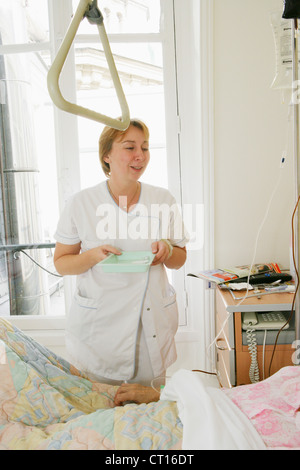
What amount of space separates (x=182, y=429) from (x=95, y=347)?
62 centimetres

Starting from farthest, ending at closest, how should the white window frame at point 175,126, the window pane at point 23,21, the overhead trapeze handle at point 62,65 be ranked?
the window pane at point 23,21 → the white window frame at point 175,126 → the overhead trapeze handle at point 62,65

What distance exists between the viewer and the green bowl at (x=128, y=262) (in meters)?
1.22

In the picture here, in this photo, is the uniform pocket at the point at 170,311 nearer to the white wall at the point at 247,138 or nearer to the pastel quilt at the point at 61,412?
the pastel quilt at the point at 61,412

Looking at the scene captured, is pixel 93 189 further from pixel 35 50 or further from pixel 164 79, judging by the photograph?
pixel 35 50

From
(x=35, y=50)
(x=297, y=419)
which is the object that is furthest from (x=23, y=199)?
(x=297, y=419)

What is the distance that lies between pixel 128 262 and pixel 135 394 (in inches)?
17.9

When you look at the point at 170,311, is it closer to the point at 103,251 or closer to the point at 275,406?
the point at 103,251

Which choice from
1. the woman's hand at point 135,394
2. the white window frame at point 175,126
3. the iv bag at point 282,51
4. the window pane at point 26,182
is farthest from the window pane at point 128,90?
the woman's hand at point 135,394

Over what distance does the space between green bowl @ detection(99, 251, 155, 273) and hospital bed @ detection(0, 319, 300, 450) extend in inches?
14.8

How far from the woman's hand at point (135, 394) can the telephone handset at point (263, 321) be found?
0.43m

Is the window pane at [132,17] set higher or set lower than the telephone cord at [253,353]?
higher

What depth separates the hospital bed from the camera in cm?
80

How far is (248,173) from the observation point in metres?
1.87

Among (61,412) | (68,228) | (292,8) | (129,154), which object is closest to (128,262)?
(68,228)
